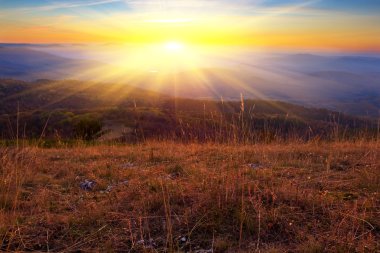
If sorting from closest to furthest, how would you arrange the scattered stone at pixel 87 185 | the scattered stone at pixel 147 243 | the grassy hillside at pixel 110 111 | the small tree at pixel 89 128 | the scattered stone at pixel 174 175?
1. the scattered stone at pixel 147 243
2. the scattered stone at pixel 87 185
3. the scattered stone at pixel 174 175
4. the small tree at pixel 89 128
5. the grassy hillside at pixel 110 111

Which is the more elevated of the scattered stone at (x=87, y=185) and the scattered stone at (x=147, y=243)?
the scattered stone at (x=147, y=243)

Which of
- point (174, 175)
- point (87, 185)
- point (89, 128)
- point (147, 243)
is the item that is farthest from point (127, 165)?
point (89, 128)

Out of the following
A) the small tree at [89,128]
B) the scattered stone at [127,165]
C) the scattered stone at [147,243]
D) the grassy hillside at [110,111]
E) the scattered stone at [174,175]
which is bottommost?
the grassy hillside at [110,111]

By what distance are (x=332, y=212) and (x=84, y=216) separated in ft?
9.10

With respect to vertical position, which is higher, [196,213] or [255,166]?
[196,213]

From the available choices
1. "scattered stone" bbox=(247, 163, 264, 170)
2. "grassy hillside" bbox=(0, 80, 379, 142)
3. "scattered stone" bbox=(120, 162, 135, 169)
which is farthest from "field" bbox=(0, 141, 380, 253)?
"grassy hillside" bbox=(0, 80, 379, 142)

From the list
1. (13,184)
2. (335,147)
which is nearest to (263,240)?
(13,184)

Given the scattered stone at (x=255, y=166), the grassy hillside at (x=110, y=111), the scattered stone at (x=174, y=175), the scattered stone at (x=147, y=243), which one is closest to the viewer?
the scattered stone at (x=147, y=243)

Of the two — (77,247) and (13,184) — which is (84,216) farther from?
(13,184)

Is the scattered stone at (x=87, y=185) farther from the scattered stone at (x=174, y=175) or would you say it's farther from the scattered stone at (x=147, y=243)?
the scattered stone at (x=147, y=243)

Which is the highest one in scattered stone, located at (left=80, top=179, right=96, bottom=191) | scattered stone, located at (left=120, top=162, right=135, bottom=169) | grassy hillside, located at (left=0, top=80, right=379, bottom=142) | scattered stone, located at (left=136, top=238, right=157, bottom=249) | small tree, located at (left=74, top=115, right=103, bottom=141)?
scattered stone, located at (left=136, top=238, right=157, bottom=249)

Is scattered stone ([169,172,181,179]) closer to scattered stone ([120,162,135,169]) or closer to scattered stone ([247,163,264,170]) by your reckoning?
scattered stone ([120,162,135,169])

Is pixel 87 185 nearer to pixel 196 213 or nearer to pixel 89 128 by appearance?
pixel 196 213

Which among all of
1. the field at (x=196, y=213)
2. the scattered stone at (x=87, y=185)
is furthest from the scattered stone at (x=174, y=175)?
the scattered stone at (x=87, y=185)
